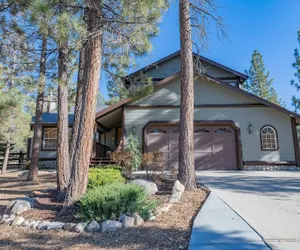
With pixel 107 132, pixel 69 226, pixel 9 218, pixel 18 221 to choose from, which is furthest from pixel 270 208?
pixel 107 132

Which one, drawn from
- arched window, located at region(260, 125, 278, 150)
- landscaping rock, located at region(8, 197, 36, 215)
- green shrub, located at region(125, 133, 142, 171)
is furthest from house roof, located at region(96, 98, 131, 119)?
landscaping rock, located at region(8, 197, 36, 215)

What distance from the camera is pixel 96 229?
4.09 metres

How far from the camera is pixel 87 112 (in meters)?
5.39

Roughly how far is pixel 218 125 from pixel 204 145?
1.34 meters

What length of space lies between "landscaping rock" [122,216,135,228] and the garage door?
28.0ft

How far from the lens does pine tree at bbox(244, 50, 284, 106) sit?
33.0 m

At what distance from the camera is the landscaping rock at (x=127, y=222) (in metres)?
4.16

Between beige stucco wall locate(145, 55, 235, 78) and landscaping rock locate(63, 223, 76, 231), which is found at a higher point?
beige stucco wall locate(145, 55, 235, 78)

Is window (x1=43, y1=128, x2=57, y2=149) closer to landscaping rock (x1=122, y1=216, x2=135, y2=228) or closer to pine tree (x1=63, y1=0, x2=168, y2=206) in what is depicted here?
pine tree (x1=63, y1=0, x2=168, y2=206)

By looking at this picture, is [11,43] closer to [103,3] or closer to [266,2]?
[103,3]

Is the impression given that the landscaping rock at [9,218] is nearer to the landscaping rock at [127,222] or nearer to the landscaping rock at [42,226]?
the landscaping rock at [42,226]

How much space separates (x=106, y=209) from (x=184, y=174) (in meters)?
2.96

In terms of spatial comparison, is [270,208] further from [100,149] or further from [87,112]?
[100,149]

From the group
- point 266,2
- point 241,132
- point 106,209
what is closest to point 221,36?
point 266,2
